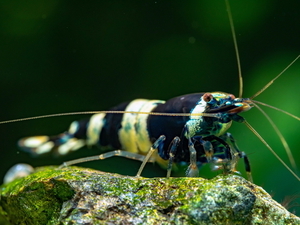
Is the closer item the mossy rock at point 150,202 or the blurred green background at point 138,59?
the mossy rock at point 150,202

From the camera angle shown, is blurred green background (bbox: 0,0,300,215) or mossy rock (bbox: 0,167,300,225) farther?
blurred green background (bbox: 0,0,300,215)

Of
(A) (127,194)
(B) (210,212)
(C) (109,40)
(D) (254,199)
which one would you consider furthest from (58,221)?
(C) (109,40)

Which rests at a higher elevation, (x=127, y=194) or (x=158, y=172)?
(x=127, y=194)

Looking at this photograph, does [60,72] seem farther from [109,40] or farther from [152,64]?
[152,64]
